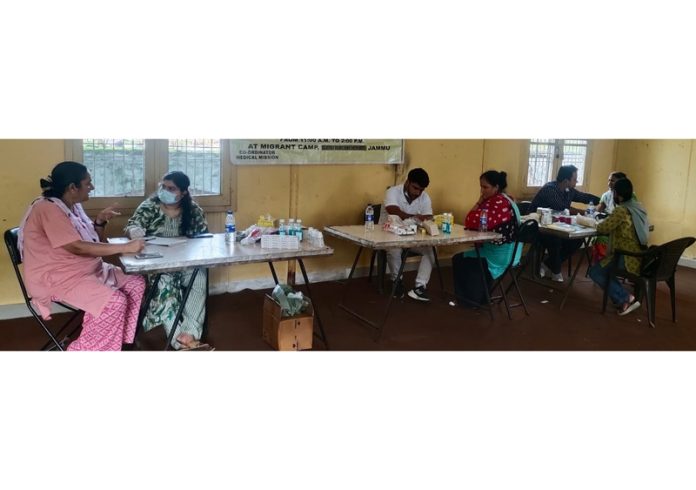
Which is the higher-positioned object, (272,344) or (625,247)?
(625,247)

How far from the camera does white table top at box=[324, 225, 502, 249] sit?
443 centimetres

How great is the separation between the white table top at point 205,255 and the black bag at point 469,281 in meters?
1.82

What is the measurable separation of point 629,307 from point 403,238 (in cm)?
246

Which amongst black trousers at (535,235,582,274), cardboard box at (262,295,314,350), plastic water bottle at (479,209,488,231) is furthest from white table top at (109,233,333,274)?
black trousers at (535,235,582,274)

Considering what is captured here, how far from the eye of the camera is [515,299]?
227 inches

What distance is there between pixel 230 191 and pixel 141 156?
2.75ft

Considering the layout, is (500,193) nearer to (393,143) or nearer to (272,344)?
(393,143)

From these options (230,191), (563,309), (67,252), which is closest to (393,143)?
(230,191)

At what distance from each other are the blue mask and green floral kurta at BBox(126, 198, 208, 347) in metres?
0.08

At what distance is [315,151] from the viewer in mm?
5781

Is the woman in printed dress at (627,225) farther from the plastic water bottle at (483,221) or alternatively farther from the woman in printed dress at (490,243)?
the plastic water bottle at (483,221)

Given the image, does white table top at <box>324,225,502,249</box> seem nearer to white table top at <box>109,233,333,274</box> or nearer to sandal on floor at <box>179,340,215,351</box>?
white table top at <box>109,233,333,274</box>

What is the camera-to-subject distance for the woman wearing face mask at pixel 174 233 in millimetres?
3979

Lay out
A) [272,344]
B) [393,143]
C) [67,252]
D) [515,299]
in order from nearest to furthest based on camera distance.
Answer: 1. [67,252]
2. [272,344]
3. [515,299]
4. [393,143]
